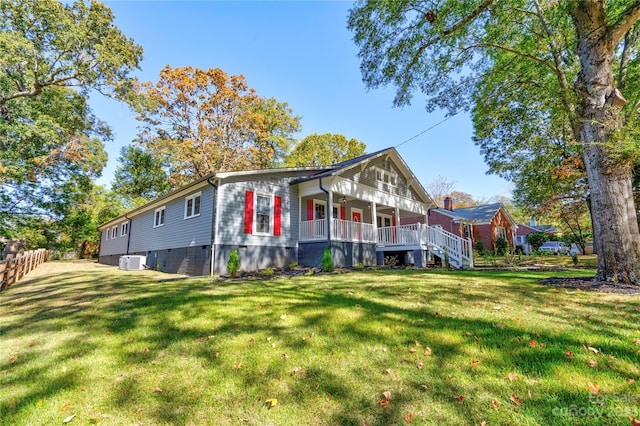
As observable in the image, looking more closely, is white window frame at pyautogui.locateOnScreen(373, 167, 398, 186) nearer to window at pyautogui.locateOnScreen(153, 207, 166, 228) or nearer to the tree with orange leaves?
window at pyautogui.locateOnScreen(153, 207, 166, 228)

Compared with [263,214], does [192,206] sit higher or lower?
higher

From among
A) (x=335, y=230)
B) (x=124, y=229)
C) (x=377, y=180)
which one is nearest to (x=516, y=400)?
(x=335, y=230)

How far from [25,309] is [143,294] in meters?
1.93

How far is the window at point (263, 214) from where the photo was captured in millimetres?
11773

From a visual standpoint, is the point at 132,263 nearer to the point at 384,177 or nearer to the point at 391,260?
the point at 391,260

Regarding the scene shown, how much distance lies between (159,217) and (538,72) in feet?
57.8

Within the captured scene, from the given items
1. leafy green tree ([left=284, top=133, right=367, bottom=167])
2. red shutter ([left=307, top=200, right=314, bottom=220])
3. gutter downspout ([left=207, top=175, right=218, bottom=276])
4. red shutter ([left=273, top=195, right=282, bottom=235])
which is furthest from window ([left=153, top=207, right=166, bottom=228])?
leafy green tree ([left=284, top=133, right=367, bottom=167])

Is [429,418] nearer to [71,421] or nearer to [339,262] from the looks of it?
[71,421]

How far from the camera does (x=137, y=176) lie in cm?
3378

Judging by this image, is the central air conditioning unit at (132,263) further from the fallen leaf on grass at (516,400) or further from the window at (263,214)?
the fallen leaf on grass at (516,400)

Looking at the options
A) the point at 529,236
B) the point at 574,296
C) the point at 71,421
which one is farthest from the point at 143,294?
the point at 529,236

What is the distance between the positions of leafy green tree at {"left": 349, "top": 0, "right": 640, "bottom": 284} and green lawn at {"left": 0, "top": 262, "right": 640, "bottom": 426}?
264 centimetres

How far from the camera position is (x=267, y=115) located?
29297 millimetres

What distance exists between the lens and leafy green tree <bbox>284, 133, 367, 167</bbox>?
33.1 m
